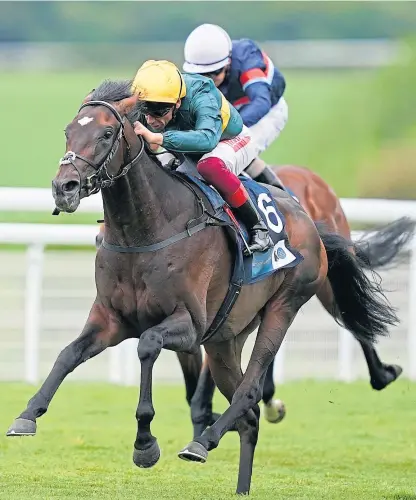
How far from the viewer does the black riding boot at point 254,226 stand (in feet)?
17.1

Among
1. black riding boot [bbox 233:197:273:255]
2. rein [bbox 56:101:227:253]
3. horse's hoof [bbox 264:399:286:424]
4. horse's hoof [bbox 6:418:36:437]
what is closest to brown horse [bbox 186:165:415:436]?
horse's hoof [bbox 264:399:286:424]

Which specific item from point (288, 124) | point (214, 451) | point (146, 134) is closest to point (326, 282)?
point (214, 451)

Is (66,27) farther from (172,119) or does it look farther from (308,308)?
(172,119)

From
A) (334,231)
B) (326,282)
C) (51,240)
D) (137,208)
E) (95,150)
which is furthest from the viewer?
(51,240)

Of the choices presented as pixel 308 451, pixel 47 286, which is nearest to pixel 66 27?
pixel 47 286

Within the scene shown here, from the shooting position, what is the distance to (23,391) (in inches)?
326

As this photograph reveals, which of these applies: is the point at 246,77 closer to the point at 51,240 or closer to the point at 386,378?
the point at 386,378

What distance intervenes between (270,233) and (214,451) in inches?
73.4

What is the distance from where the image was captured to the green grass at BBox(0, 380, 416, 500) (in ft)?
17.4

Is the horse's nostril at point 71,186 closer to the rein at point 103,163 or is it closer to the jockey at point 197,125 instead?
the rein at point 103,163

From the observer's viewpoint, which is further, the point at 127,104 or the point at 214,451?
the point at 214,451

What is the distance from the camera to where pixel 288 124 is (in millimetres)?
27031

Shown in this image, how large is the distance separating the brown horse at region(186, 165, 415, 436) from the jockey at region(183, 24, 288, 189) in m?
0.32

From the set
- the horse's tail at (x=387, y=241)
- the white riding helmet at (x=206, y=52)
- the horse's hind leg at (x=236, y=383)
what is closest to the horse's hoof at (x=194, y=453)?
the horse's hind leg at (x=236, y=383)
